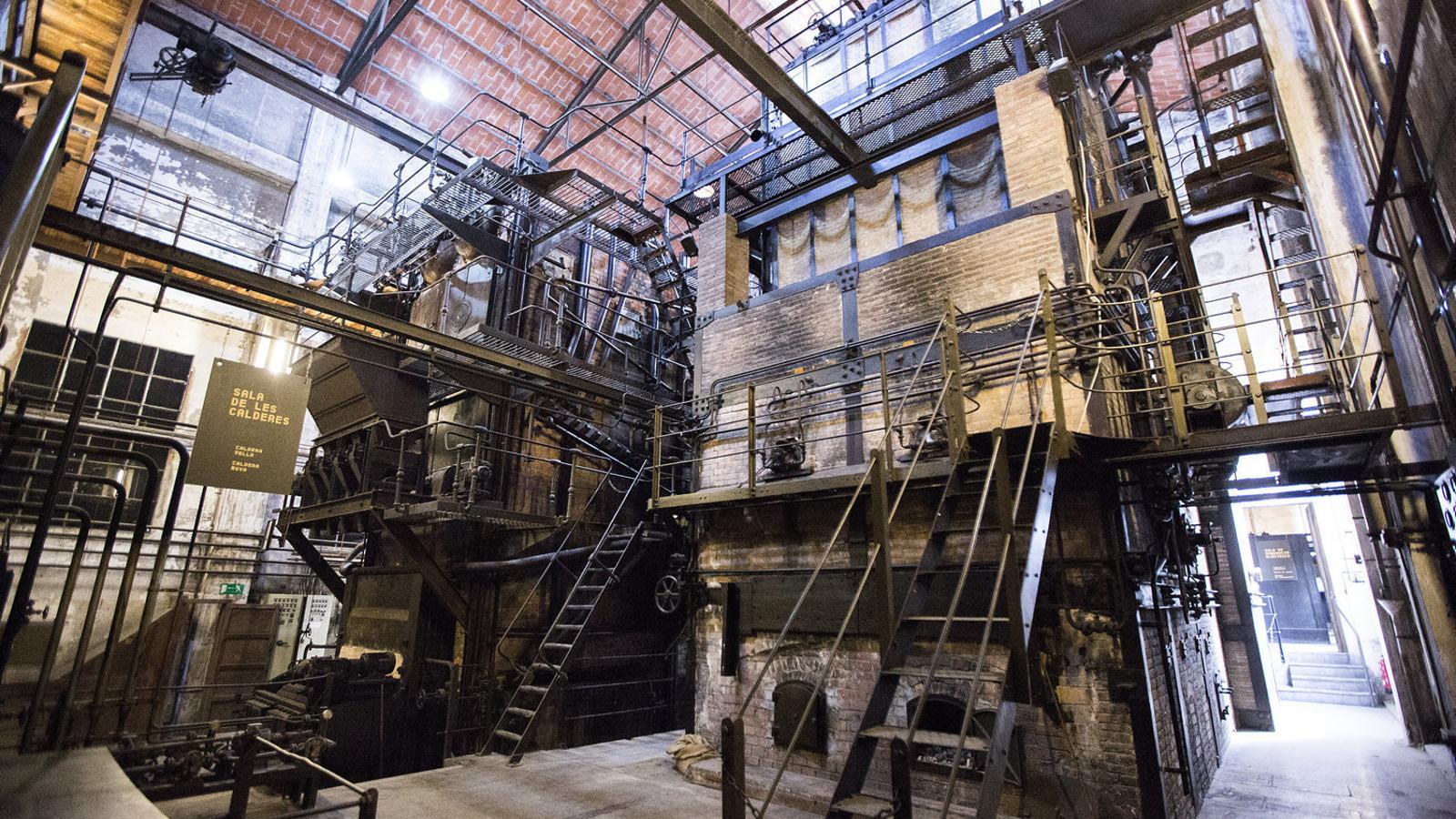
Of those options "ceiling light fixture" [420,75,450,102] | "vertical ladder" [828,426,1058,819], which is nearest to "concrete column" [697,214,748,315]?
"vertical ladder" [828,426,1058,819]

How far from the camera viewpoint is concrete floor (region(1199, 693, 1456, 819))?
6.34m

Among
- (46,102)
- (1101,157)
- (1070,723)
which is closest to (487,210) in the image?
(1101,157)

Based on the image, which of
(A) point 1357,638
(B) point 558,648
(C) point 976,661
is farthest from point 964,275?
(A) point 1357,638

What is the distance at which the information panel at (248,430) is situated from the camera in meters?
6.61

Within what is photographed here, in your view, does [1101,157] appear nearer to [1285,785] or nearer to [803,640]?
[803,640]

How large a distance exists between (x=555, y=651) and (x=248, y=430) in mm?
5258

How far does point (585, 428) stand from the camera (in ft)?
37.6

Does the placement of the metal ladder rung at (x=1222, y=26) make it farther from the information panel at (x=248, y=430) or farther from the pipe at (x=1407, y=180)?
the information panel at (x=248, y=430)

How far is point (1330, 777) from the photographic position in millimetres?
7617

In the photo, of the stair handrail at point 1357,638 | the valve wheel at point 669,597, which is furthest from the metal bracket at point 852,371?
the stair handrail at point 1357,638

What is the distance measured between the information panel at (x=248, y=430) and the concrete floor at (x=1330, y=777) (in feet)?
33.0

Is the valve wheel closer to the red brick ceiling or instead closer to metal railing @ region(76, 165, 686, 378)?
metal railing @ region(76, 165, 686, 378)

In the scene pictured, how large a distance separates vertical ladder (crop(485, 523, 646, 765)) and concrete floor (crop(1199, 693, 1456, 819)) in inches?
283

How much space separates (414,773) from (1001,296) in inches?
340
